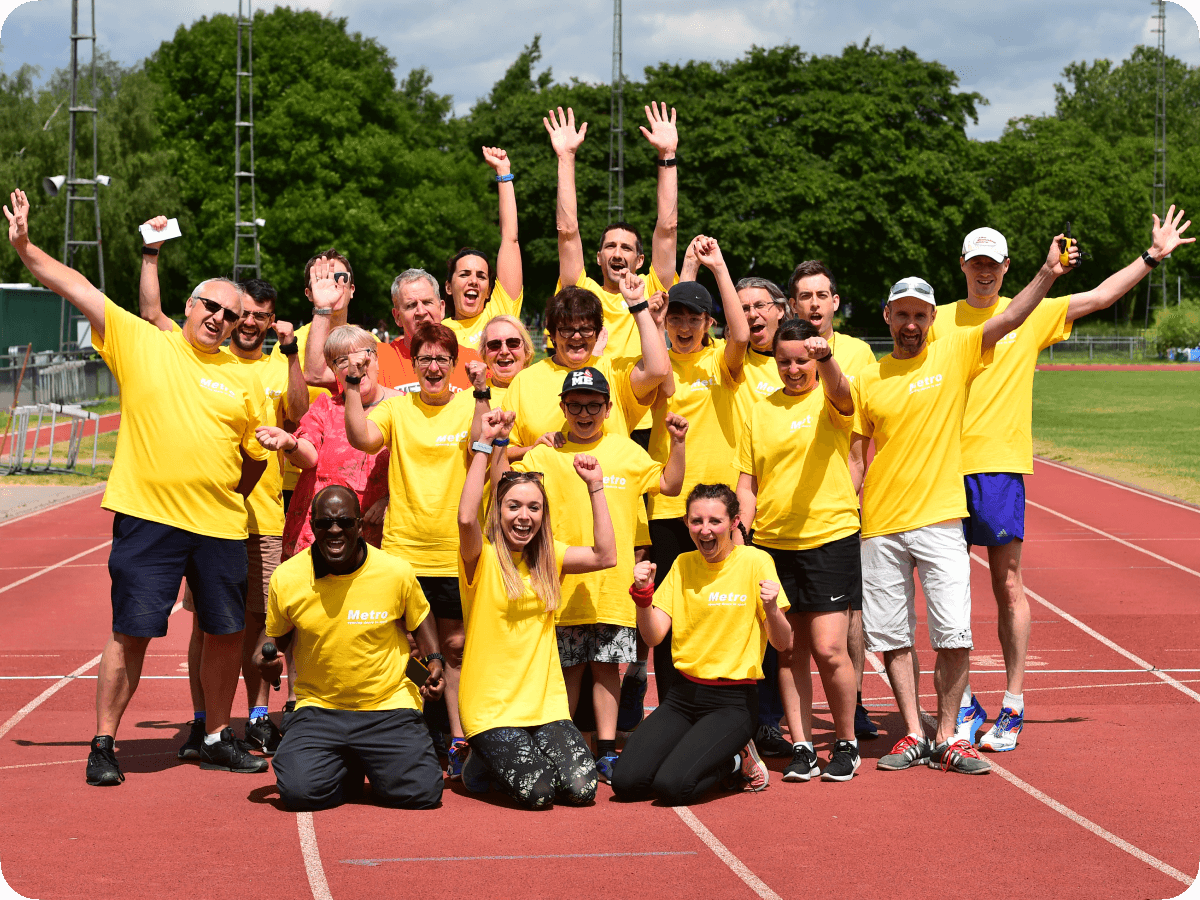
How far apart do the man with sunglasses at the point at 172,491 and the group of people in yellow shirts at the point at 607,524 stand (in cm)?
2

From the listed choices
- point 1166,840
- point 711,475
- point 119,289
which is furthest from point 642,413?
point 119,289

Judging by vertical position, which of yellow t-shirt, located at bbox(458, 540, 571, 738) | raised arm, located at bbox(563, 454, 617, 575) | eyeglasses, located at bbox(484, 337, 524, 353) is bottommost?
yellow t-shirt, located at bbox(458, 540, 571, 738)

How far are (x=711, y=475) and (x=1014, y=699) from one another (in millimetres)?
1867

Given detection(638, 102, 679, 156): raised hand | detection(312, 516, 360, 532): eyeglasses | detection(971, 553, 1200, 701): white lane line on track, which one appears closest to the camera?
detection(312, 516, 360, 532): eyeglasses

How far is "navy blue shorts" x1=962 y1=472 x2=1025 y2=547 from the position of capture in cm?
659

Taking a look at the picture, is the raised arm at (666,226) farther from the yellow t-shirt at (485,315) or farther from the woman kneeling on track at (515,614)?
the woman kneeling on track at (515,614)

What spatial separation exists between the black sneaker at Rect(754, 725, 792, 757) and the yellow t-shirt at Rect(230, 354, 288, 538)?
260 cm

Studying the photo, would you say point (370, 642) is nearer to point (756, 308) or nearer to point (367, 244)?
point (756, 308)

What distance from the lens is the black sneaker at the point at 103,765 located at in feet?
19.3

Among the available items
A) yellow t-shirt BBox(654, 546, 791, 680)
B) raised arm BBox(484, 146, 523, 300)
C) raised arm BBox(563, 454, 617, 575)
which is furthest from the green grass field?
raised arm BBox(563, 454, 617, 575)

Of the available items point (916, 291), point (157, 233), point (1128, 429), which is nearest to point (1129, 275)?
point (916, 291)

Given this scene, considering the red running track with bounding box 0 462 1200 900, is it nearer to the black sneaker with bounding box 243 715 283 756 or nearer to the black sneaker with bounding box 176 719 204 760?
the black sneaker with bounding box 176 719 204 760

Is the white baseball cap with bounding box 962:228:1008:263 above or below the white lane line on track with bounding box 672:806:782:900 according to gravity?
above

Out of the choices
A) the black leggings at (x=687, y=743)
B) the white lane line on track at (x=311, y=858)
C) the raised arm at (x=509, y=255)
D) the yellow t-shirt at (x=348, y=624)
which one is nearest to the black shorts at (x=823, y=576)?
the black leggings at (x=687, y=743)
